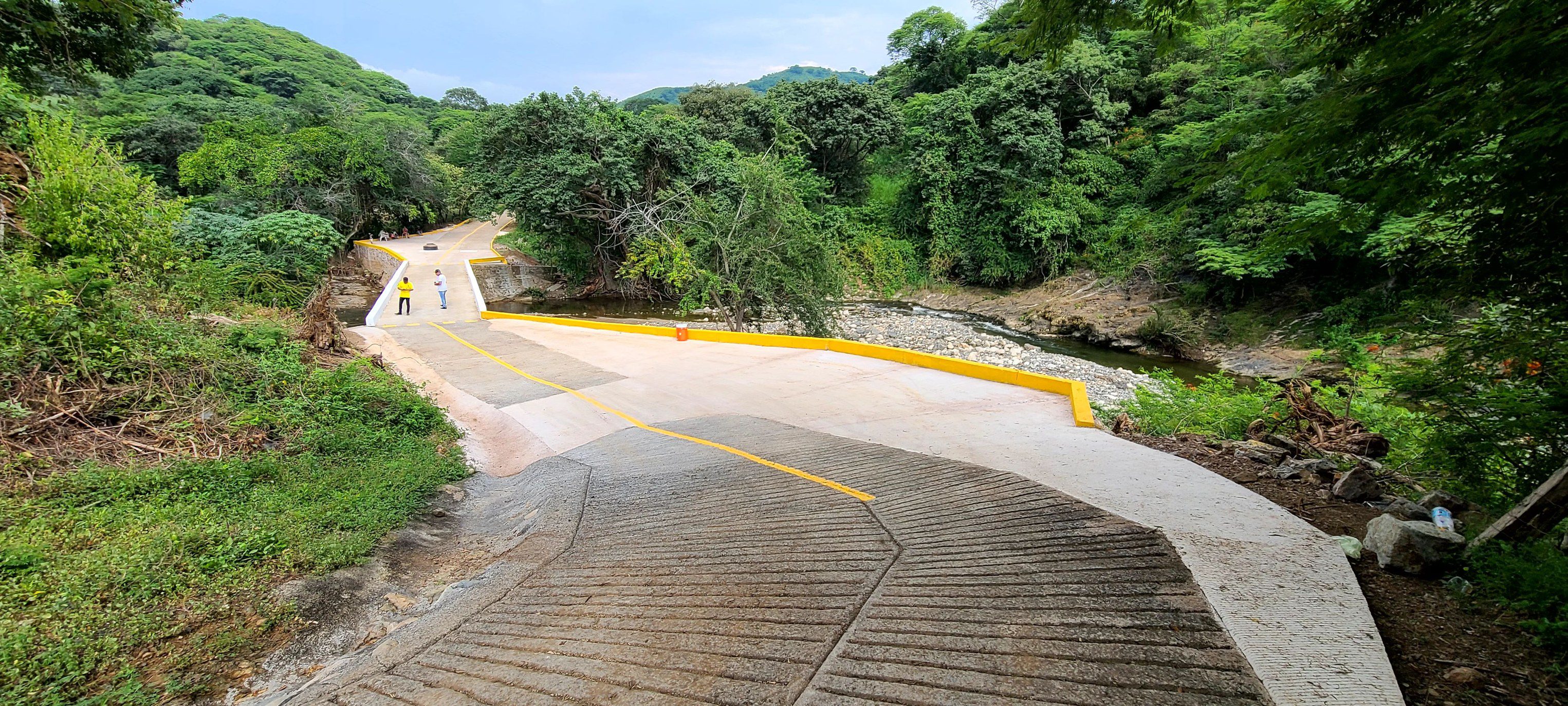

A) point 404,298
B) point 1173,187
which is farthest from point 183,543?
point 404,298

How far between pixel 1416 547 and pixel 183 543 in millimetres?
7976

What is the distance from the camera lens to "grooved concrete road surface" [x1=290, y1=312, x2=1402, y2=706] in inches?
114

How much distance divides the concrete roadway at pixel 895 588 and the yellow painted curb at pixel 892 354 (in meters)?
1.04

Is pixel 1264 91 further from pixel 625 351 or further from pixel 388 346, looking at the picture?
pixel 388 346

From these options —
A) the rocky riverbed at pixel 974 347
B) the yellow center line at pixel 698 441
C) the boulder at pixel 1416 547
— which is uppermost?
the boulder at pixel 1416 547

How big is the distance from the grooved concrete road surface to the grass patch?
0.93 m

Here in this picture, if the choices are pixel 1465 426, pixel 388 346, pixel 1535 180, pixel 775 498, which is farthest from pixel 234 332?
pixel 1465 426

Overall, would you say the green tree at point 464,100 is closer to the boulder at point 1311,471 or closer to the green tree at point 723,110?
the green tree at point 723,110

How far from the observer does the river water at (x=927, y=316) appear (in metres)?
17.5

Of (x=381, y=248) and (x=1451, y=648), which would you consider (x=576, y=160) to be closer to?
(x=381, y=248)

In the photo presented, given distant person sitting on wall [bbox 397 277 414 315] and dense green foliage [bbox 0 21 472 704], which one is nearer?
dense green foliage [bbox 0 21 472 704]

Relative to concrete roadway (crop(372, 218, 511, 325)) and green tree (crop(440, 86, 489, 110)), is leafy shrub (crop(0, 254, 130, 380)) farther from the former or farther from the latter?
green tree (crop(440, 86, 489, 110))

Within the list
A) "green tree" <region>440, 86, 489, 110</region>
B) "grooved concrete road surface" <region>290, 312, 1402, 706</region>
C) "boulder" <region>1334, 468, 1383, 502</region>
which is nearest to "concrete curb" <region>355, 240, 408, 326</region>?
"grooved concrete road surface" <region>290, 312, 1402, 706</region>

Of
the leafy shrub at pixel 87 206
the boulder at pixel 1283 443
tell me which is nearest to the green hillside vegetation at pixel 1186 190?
the boulder at pixel 1283 443
